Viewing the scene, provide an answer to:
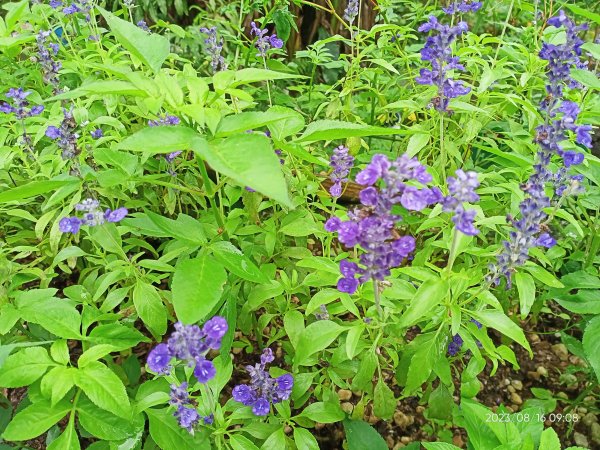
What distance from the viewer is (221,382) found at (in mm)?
1471

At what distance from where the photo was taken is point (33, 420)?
1.26 metres

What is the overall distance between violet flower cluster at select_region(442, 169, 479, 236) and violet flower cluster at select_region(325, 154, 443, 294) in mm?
37

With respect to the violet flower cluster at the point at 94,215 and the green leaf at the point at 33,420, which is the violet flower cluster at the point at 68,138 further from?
the green leaf at the point at 33,420

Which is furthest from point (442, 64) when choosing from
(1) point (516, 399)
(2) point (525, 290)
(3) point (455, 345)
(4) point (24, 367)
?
(1) point (516, 399)

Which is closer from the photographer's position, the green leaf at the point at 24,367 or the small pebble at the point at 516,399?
the green leaf at the point at 24,367

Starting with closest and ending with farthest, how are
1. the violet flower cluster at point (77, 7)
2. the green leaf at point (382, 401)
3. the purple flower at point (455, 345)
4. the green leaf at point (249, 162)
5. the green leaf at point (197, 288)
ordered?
the green leaf at point (249, 162) < the green leaf at point (197, 288) < the green leaf at point (382, 401) < the purple flower at point (455, 345) < the violet flower cluster at point (77, 7)

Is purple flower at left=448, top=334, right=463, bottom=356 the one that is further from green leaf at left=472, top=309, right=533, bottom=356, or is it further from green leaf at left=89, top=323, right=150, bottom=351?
green leaf at left=89, top=323, right=150, bottom=351

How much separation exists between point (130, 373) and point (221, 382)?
43 cm

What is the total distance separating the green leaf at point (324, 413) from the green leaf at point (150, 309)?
0.48 meters

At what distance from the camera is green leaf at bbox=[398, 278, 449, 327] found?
123 cm

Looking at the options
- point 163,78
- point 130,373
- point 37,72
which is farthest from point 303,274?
point 37,72

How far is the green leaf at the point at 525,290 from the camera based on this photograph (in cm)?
143

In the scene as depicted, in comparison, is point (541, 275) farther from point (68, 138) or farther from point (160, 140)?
point (68, 138)

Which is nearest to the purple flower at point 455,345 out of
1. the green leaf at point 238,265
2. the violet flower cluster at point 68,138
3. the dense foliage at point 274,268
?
the dense foliage at point 274,268
